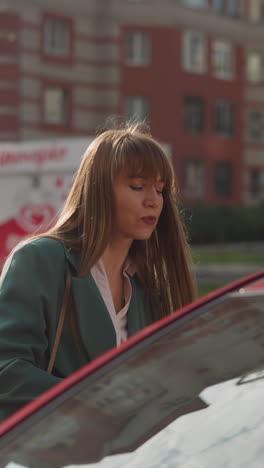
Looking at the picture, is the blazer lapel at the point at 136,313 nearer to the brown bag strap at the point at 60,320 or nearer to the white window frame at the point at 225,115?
the brown bag strap at the point at 60,320

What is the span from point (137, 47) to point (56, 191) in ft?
97.8

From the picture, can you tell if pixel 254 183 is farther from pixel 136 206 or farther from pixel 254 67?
pixel 136 206

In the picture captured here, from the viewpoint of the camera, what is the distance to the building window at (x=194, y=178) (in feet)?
149

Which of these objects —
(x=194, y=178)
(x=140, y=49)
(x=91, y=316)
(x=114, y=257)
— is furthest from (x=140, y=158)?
(x=194, y=178)

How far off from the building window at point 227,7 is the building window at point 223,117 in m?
3.77

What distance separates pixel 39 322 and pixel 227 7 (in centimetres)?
4505

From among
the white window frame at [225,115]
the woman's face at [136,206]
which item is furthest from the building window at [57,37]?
the woman's face at [136,206]

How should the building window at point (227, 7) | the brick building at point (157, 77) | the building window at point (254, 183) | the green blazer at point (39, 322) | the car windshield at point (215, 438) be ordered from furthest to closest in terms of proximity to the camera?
the building window at point (254, 183)
the building window at point (227, 7)
the brick building at point (157, 77)
the green blazer at point (39, 322)
the car windshield at point (215, 438)

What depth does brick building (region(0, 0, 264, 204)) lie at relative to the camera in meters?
39.3

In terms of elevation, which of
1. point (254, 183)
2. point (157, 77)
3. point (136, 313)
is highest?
point (157, 77)

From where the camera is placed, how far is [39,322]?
2.82 meters

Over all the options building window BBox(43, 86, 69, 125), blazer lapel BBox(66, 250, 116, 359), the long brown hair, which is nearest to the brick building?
building window BBox(43, 86, 69, 125)

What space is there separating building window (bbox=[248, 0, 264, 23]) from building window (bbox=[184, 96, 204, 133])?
4.79 metres

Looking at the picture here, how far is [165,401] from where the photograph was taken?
212cm
